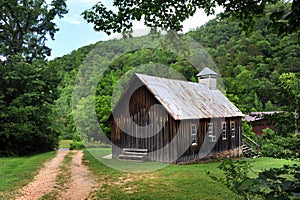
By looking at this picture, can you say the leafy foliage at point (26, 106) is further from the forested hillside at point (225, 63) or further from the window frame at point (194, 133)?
the window frame at point (194, 133)

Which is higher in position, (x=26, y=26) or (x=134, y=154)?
Answer: (x=26, y=26)

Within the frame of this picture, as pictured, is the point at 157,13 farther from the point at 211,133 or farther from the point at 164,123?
the point at 211,133

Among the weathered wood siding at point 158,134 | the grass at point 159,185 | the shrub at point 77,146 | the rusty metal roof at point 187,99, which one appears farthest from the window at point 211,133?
the shrub at point 77,146

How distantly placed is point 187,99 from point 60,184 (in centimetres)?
1121

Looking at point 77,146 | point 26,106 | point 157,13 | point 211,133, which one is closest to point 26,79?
point 26,106

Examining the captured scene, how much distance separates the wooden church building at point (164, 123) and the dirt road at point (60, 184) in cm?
412

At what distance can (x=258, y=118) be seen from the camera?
4133mm

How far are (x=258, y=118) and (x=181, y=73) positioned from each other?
40.7 metres

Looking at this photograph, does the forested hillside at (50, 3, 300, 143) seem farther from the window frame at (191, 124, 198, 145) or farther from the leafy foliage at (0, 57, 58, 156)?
the window frame at (191, 124, 198, 145)

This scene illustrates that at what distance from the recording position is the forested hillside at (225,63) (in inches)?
1427

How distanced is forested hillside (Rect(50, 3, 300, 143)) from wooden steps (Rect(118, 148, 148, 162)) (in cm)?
1385

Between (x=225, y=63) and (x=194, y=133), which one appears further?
(x=225, y=63)

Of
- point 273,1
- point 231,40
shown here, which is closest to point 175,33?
point 273,1

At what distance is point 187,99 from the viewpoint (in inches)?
800
